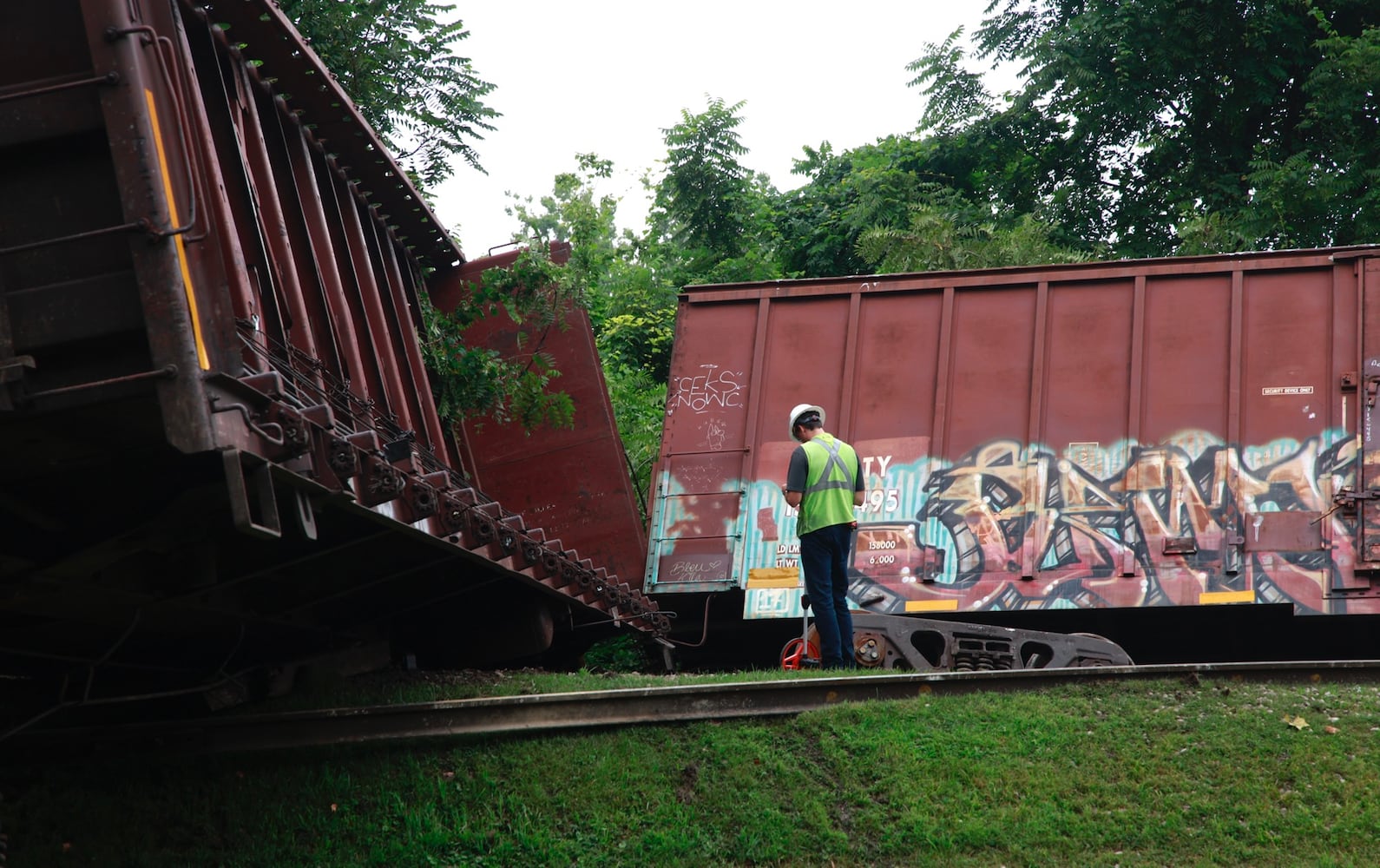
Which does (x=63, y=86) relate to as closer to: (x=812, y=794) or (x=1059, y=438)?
(x=812, y=794)

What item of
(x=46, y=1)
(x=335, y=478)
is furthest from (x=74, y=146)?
(x=335, y=478)

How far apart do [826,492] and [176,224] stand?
15.4 feet

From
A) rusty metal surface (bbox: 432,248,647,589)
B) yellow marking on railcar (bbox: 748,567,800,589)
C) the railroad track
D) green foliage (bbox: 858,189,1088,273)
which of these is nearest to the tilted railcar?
the railroad track

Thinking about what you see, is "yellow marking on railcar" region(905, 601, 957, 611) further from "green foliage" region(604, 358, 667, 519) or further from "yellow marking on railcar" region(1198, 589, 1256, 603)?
"green foliage" region(604, 358, 667, 519)

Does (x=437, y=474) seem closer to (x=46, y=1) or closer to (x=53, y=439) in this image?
(x=53, y=439)

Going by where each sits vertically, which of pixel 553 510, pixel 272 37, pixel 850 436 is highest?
pixel 272 37

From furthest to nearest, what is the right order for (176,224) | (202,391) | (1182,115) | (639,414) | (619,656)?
(1182,115)
(639,414)
(619,656)
(176,224)
(202,391)

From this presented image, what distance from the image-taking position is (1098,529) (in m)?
9.88

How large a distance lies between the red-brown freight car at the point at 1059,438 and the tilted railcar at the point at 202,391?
81.4 inches

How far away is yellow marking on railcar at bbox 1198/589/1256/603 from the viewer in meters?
9.41

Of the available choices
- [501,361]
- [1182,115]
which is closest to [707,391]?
[501,361]

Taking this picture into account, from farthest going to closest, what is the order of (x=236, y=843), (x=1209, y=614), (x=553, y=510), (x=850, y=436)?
(x=553, y=510)
(x=850, y=436)
(x=1209, y=614)
(x=236, y=843)

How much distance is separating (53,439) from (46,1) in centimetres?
160

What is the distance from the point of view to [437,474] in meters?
6.97
